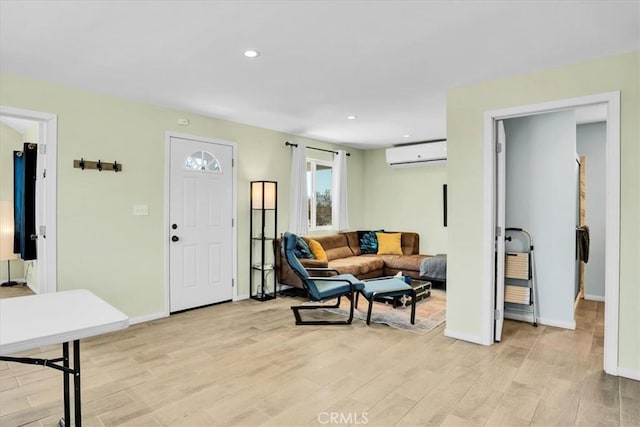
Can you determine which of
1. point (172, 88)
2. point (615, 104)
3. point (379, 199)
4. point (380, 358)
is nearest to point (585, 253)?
point (615, 104)

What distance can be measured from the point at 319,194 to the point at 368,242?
126cm

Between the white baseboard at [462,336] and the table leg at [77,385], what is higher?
the table leg at [77,385]

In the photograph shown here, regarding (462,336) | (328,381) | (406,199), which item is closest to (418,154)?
(406,199)

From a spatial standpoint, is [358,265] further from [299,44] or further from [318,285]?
[299,44]

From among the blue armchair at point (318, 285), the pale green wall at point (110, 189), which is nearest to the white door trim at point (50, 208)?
the pale green wall at point (110, 189)

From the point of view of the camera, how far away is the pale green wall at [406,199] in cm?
650

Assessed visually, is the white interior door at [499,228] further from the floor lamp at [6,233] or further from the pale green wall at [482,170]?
the floor lamp at [6,233]

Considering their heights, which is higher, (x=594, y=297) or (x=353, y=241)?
(x=353, y=241)

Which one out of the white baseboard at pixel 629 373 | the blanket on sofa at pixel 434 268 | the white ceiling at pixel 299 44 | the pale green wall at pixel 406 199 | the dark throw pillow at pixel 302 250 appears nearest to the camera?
the white ceiling at pixel 299 44

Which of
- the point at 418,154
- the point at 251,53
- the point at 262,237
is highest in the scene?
the point at 251,53

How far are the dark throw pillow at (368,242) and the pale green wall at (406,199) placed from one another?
0.50 metres

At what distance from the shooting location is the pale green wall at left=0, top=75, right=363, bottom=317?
11.5ft

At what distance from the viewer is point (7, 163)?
229 inches

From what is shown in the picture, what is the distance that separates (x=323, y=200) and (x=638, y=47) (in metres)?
4.60
